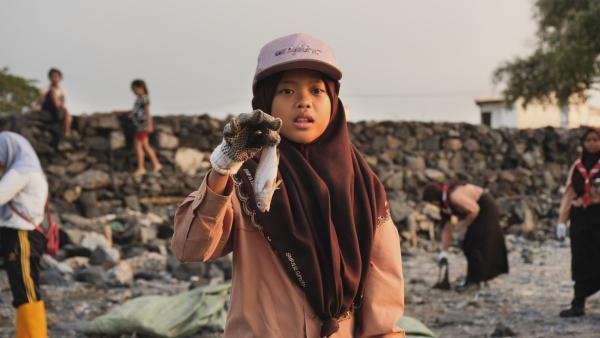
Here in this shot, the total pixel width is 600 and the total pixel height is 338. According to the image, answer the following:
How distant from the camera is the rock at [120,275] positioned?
29.0 feet

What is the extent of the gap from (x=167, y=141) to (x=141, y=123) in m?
0.87

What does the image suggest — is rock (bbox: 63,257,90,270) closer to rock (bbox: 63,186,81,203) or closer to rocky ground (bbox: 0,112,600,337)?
rocky ground (bbox: 0,112,600,337)

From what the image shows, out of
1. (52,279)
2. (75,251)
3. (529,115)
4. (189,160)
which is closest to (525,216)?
(189,160)

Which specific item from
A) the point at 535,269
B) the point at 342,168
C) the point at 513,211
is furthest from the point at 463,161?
the point at 342,168

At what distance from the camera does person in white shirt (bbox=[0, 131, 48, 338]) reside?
16.0 feet

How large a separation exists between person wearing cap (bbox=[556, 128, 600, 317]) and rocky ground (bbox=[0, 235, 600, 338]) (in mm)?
243

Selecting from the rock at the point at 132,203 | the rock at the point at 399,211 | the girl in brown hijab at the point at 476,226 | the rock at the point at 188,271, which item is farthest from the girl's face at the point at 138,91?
the girl in brown hijab at the point at 476,226

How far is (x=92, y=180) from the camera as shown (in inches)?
540

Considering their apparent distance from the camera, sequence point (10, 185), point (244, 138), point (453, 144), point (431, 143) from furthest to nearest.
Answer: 1. point (453, 144)
2. point (431, 143)
3. point (10, 185)
4. point (244, 138)

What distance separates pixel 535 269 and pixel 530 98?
59.2 ft

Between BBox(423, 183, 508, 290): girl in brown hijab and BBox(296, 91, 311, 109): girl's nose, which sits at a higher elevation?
BBox(296, 91, 311, 109): girl's nose

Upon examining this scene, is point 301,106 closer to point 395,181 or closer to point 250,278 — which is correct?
point 250,278

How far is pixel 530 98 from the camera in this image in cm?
2758

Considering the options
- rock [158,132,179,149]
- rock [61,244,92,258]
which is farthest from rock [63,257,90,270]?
rock [158,132,179,149]
